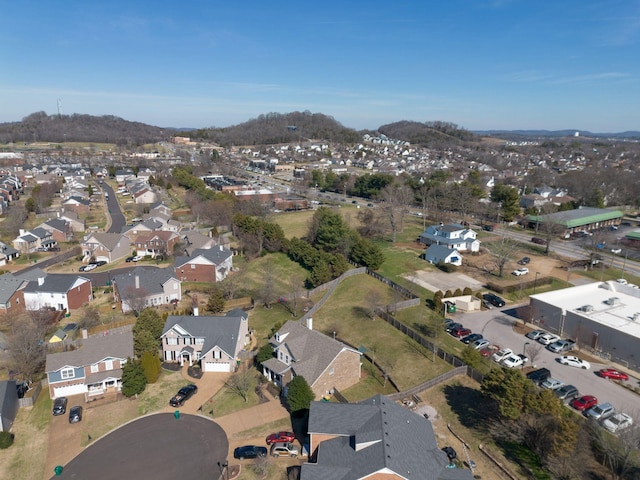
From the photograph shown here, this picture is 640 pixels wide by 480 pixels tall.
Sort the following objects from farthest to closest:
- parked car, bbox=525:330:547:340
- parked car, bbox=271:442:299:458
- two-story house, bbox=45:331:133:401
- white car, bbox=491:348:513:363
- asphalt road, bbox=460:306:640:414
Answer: parked car, bbox=525:330:547:340 → white car, bbox=491:348:513:363 → two-story house, bbox=45:331:133:401 → asphalt road, bbox=460:306:640:414 → parked car, bbox=271:442:299:458

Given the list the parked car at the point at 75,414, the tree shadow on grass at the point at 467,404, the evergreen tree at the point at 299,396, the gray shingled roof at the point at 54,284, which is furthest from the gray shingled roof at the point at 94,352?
the tree shadow on grass at the point at 467,404

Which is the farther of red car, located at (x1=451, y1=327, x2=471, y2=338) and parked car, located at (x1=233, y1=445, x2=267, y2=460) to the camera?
red car, located at (x1=451, y1=327, x2=471, y2=338)

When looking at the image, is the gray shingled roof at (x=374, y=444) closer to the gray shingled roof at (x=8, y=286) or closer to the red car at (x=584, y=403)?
the red car at (x=584, y=403)

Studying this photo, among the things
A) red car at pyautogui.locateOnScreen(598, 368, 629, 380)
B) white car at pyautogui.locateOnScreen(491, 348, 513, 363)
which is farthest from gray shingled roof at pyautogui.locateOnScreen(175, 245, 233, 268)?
red car at pyautogui.locateOnScreen(598, 368, 629, 380)

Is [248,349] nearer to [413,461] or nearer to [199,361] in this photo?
[199,361]

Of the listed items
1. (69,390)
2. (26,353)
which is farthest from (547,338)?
(26,353)

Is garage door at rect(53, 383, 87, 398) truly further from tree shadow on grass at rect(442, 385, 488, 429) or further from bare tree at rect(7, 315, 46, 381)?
tree shadow on grass at rect(442, 385, 488, 429)
